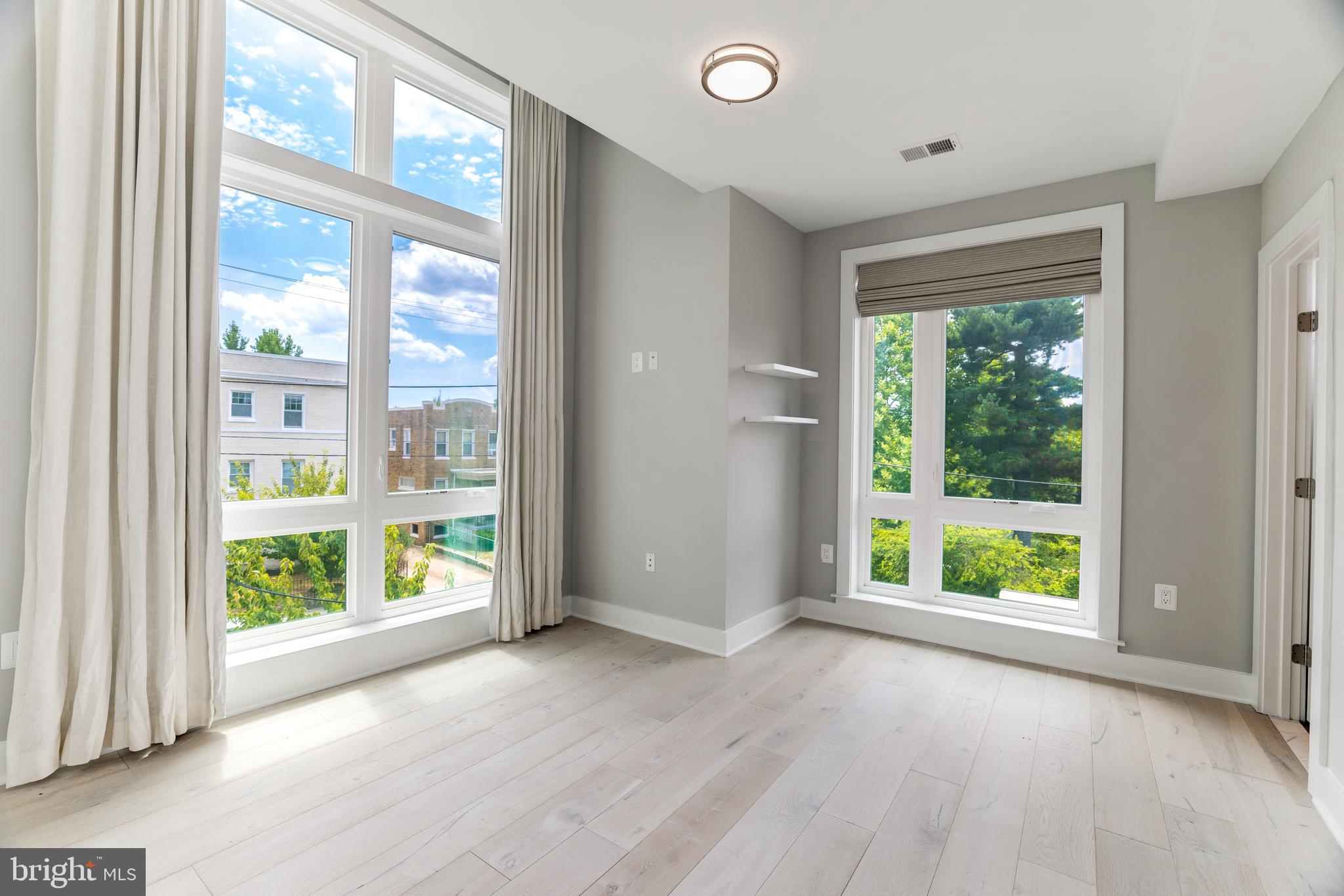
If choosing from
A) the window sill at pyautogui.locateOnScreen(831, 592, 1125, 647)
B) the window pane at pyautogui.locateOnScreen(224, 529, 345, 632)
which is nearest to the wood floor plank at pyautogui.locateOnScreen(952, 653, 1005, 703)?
the window sill at pyautogui.locateOnScreen(831, 592, 1125, 647)

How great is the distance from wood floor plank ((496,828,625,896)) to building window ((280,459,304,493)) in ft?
6.50

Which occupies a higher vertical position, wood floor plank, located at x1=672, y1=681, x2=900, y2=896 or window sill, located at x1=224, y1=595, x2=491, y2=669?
window sill, located at x1=224, y1=595, x2=491, y2=669

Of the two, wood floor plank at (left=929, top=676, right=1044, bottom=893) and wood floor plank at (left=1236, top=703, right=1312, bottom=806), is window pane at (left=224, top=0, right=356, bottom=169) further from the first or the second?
wood floor plank at (left=1236, top=703, right=1312, bottom=806)

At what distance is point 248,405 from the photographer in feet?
8.50

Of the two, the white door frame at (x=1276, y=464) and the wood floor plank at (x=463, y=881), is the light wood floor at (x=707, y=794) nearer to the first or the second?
the wood floor plank at (x=463, y=881)

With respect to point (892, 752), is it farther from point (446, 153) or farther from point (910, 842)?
point (446, 153)

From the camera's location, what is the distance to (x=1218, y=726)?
97.3 inches

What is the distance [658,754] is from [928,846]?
92 cm

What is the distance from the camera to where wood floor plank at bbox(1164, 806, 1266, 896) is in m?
1.58

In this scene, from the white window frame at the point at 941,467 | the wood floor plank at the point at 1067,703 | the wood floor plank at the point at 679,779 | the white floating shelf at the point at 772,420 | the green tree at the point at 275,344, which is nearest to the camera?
the wood floor plank at the point at 679,779

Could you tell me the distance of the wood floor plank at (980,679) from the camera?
2.78 metres

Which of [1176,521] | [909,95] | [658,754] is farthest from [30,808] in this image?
[1176,521]

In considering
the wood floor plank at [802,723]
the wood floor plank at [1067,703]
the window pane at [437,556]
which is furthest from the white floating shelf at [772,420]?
the wood floor plank at [1067,703]

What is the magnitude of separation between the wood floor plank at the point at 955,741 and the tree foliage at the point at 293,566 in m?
2.61
